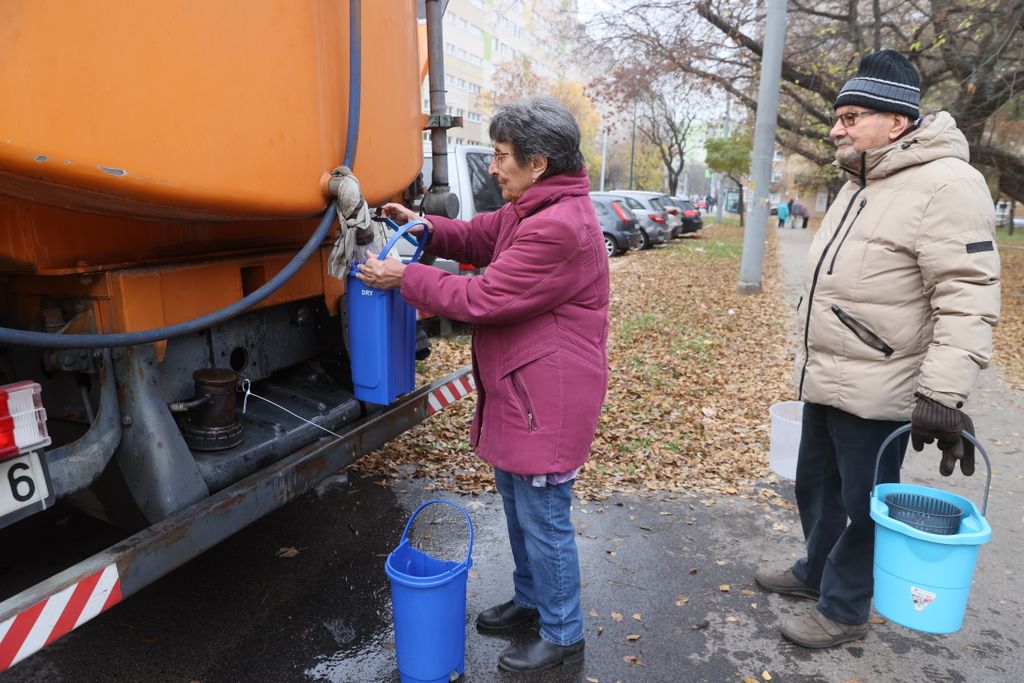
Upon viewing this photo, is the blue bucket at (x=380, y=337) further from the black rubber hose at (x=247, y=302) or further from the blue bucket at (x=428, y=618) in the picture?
the blue bucket at (x=428, y=618)

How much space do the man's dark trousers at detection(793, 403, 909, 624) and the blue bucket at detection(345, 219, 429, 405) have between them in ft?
5.54

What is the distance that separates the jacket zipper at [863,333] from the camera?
2469mm

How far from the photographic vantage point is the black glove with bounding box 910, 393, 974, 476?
221 cm

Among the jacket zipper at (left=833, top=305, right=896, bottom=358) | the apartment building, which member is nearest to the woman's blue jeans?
the jacket zipper at (left=833, top=305, right=896, bottom=358)

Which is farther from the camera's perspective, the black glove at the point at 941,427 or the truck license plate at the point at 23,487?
the black glove at the point at 941,427

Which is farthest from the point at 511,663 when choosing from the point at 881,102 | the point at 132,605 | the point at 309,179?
the point at 881,102

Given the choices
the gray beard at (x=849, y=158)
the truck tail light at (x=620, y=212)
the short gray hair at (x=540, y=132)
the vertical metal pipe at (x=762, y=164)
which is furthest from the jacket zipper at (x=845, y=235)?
the truck tail light at (x=620, y=212)

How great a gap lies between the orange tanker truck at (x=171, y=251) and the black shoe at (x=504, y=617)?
34.5 inches

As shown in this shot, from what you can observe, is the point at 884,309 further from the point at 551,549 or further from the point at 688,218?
the point at 688,218

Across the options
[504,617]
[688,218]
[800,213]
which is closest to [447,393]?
[504,617]

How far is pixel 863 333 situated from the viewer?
2508 mm

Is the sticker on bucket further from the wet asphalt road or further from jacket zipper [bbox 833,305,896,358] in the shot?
jacket zipper [bbox 833,305,896,358]

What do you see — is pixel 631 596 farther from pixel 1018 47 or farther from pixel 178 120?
pixel 1018 47

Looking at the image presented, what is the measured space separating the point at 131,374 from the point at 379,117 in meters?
1.34
